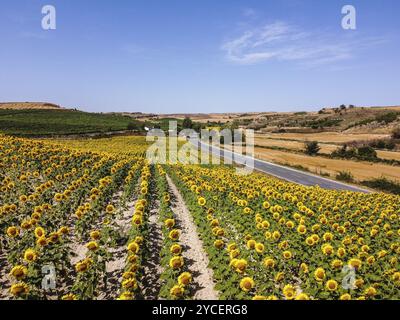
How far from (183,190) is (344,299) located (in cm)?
1322

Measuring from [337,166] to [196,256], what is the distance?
165 feet

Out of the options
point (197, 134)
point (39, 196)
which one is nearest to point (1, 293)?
point (39, 196)

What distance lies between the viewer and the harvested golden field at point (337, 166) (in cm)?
4762

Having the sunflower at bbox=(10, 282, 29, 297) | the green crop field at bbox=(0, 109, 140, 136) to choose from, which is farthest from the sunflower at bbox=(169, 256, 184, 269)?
the green crop field at bbox=(0, 109, 140, 136)

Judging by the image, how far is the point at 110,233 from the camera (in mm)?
11008

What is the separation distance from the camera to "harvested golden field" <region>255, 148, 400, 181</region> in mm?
47625

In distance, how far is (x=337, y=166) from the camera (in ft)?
183

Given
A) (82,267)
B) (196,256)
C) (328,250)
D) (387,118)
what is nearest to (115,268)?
(82,267)

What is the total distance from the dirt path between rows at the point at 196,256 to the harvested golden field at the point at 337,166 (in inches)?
1461

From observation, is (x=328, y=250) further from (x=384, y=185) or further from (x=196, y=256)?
(x=384, y=185)

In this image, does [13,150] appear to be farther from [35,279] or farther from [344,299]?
[344,299]

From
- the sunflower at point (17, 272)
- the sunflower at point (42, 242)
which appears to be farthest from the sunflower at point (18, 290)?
the sunflower at point (42, 242)

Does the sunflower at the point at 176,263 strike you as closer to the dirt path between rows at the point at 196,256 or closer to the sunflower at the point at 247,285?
the dirt path between rows at the point at 196,256

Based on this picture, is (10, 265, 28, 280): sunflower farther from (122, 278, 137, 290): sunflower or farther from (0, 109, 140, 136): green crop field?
(0, 109, 140, 136): green crop field
